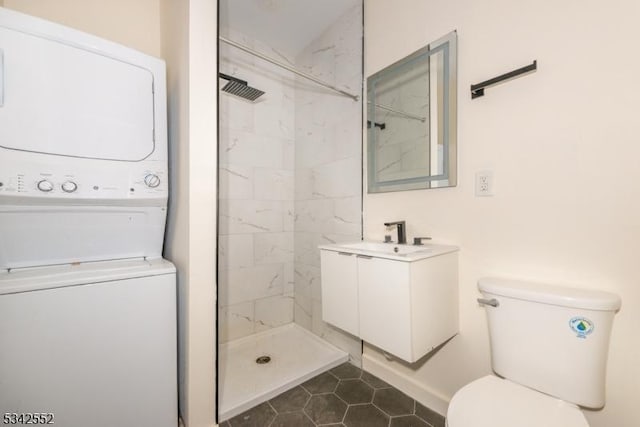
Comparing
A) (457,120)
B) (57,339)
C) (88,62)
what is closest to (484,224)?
(457,120)

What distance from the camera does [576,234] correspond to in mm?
1049

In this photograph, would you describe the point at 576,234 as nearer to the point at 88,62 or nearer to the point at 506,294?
the point at 506,294

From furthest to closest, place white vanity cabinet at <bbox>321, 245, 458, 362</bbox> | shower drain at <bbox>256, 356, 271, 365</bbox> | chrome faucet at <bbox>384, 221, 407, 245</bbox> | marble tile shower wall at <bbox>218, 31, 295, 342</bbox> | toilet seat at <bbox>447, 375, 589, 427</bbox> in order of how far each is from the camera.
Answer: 1. marble tile shower wall at <bbox>218, 31, 295, 342</bbox>
2. shower drain at <bbox>256, 356, 271, 365</bbox>
3. chrome faucet at <bbox>384, 221, 407, 245</bbox>
4. white vanity cabinet at <bbox>321, 245, 458, 362</bbox>
5. toilet seat at <bbox>447, 375, 589, 427</bbox>

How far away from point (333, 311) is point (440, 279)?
0.61m

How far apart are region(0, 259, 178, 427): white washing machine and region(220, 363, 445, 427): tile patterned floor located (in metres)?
0.48

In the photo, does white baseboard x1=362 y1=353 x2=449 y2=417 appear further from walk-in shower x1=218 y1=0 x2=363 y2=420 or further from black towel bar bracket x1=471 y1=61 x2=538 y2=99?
black towel bar bracket x1=471 y1=61 x2=538 y2=99

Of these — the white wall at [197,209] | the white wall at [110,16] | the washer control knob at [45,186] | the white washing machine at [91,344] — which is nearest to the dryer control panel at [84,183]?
the washer control knob at [45,186]

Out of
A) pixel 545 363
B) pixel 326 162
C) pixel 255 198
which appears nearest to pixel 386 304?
pixel 545 363

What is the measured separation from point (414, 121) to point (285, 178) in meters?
1.35

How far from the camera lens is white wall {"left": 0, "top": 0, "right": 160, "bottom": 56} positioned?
1.44 metres

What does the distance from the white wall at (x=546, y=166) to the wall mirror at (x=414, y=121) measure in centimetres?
6

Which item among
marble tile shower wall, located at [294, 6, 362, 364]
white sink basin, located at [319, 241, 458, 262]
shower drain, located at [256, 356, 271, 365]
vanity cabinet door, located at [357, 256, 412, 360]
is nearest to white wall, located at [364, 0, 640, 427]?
white sink basin, located at [319, 241, 458, 262]

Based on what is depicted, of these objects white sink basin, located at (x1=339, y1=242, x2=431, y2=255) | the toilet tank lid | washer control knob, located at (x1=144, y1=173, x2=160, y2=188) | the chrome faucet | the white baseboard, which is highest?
washer control knob, located at (x1=144, y1=173, x2=160, y2=188)

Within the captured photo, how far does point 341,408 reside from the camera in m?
1.49
